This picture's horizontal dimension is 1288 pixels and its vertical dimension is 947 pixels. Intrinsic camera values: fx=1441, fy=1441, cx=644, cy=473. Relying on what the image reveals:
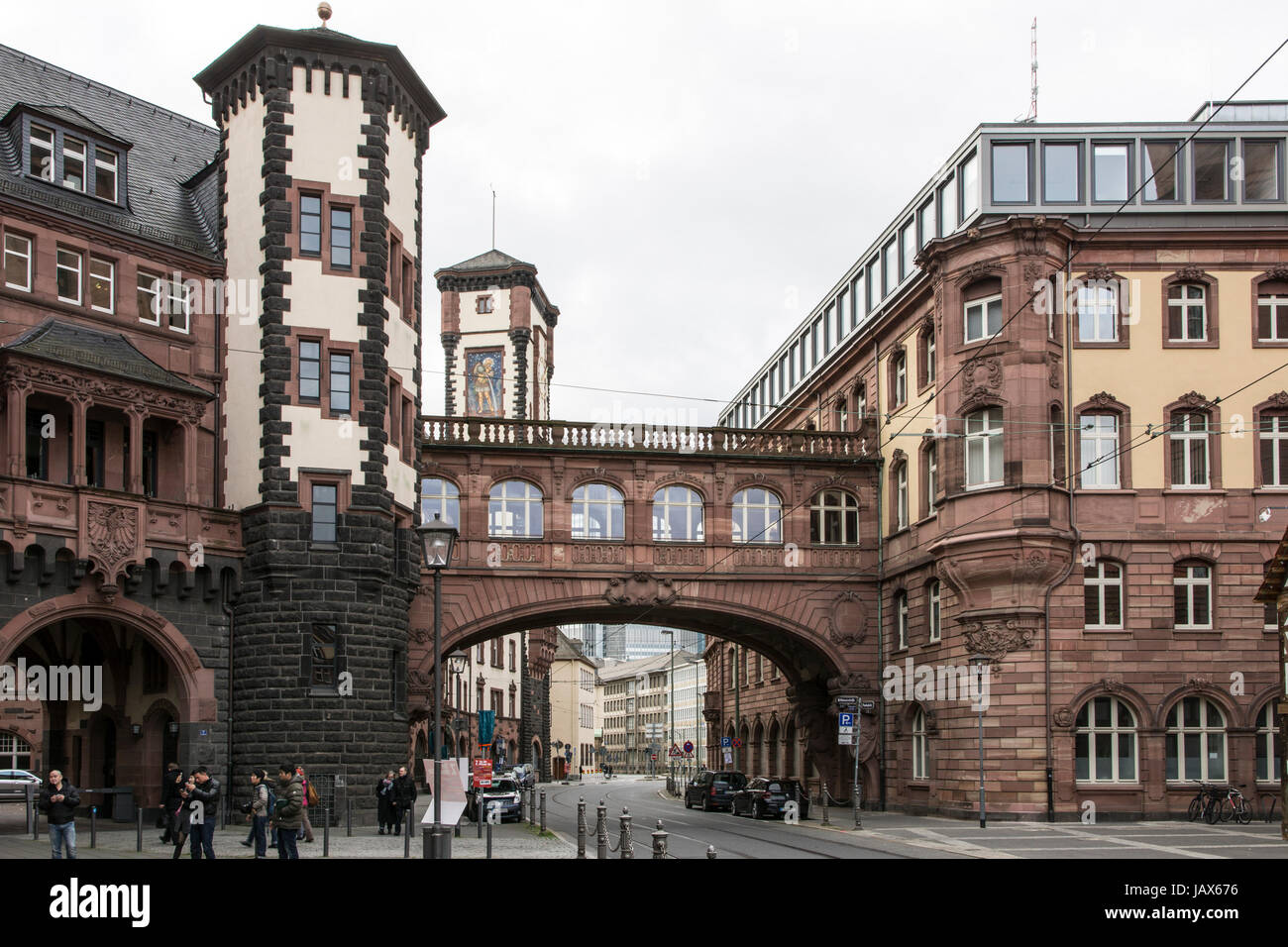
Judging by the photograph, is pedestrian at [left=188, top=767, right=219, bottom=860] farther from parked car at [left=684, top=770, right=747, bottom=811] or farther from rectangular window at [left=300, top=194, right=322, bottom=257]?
parked car at [left=684, top=770, right=747, bottom=811]

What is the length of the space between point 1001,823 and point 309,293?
69.6ft

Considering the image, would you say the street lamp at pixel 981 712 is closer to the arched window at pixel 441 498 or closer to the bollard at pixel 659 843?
the arched window at pixel 441 498

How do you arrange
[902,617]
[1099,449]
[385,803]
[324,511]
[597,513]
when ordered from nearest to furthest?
[385,803], [324,511], [1099,449], [902,617], [597,513]

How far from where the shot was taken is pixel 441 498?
42844 millimetres

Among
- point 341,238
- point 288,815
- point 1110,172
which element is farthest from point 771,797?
point 288,815

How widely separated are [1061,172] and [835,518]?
12990 mm

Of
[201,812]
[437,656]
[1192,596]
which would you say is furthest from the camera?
[1192,596]

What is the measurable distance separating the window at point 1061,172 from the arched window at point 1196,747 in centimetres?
1354

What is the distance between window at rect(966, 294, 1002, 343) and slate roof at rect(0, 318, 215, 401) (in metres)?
19.7

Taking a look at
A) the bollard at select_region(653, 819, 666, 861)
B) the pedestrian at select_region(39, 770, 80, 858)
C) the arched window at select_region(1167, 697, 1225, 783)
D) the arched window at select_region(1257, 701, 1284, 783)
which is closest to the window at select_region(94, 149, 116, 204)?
the pedestrian at select_region(39, 770, 80, 858)

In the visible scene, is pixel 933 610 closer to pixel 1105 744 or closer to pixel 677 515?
pixel 1105 744

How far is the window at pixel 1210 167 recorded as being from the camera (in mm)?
38500

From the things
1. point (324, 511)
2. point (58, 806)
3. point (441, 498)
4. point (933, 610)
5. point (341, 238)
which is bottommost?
point (58, 806)
